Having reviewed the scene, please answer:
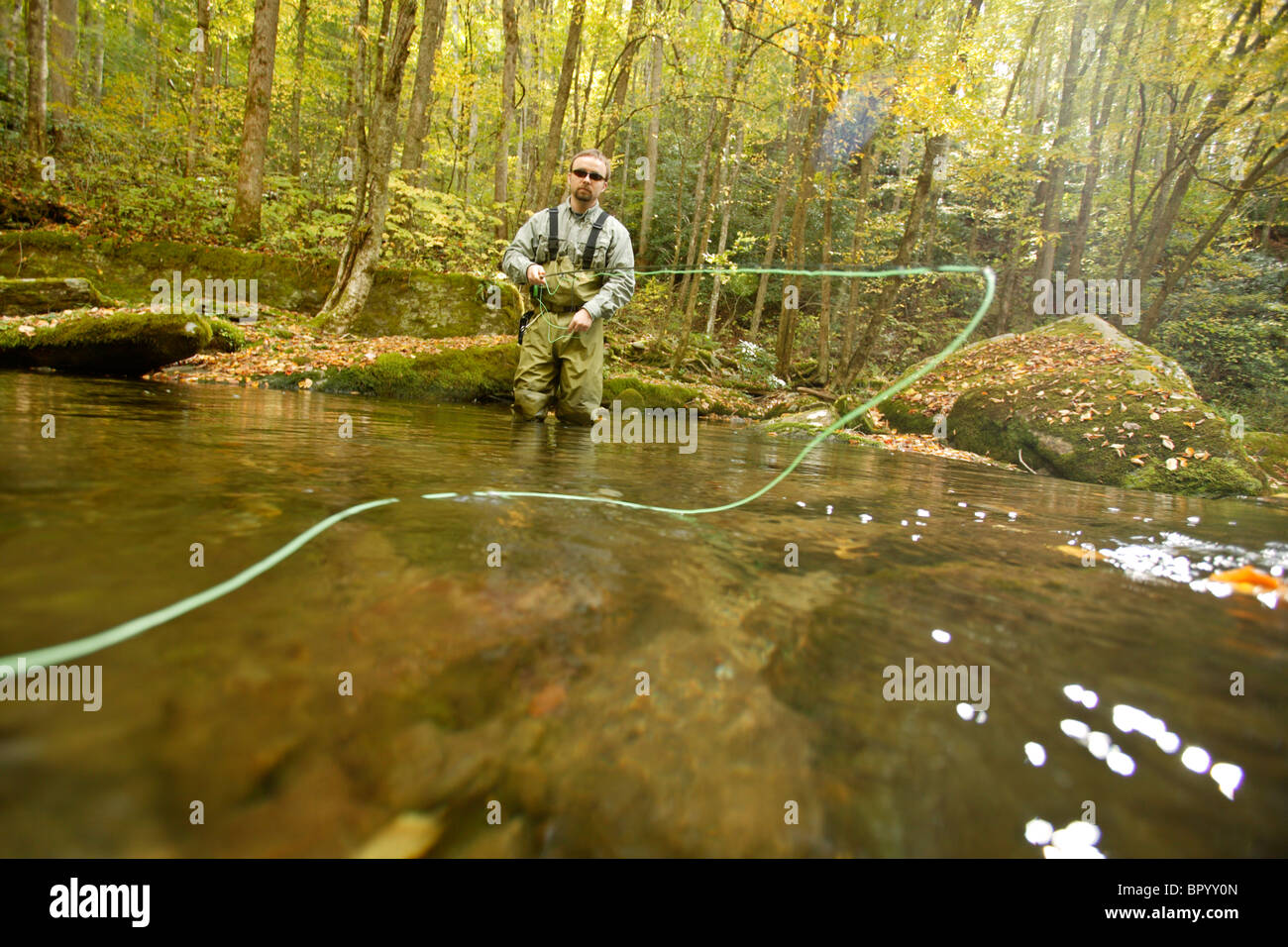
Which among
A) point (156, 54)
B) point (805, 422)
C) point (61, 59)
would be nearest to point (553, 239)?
point (805, 422)

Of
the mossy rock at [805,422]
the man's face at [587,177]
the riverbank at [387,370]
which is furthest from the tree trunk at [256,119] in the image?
the mossy rock at [805,422]

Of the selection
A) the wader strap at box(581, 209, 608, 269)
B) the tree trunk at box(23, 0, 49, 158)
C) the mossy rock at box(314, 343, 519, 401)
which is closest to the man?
the wader strap at box(581, 209, 608, 269)

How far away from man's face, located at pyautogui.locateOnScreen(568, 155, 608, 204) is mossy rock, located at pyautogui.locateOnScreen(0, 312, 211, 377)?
5033 mm

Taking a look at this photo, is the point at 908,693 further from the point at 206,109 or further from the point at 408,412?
the point at 206,109

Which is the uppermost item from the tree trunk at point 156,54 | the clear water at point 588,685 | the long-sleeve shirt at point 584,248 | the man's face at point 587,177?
the tree trunk at point 156,54

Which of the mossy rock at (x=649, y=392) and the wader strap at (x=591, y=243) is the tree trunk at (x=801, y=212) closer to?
the mossy rock at (x=649, y=392)

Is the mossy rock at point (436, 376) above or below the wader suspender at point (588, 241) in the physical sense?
below

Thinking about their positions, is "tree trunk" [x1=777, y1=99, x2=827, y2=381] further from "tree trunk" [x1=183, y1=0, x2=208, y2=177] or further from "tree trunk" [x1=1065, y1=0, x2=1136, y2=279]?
"tree trunk" [x1=183, y1=0, x2=208, y2=177]

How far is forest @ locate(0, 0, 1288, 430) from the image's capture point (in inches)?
404

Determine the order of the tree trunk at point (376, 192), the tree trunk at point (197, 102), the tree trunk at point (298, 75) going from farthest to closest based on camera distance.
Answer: the tree trunk at point (298, 75) → the tree trunk at point (197, 102) → the tree trunk at point (376, 192)

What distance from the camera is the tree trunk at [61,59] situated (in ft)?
44.7

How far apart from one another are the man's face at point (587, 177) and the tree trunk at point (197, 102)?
1556 cm
